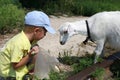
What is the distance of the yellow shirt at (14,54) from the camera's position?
12.6ft

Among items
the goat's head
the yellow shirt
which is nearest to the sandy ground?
the goat's head

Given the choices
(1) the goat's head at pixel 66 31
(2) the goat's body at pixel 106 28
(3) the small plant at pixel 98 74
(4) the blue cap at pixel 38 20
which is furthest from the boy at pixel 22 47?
(2) the goat's body at pixel 106 28

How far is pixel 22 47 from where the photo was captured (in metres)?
3.86

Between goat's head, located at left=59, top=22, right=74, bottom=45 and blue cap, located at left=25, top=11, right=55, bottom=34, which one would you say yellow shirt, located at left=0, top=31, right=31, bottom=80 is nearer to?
blue cap, located at left=25, top=11, right=55, bottom=34

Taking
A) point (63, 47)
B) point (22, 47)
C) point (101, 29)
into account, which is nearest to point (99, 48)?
point (101, 29)

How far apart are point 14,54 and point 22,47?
11 centimetres

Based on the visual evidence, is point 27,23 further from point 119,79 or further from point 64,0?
point 64,0

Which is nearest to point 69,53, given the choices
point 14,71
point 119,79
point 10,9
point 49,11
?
point 119,79

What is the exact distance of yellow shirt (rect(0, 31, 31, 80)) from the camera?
3.84 meters

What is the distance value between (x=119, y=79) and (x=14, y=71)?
2.24m

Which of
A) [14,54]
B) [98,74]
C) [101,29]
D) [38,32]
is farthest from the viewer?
[101,29]

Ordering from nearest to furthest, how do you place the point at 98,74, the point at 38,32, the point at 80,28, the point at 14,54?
the point at 14,54
the point at 38,32
the point at 98,74
the point at 80,28

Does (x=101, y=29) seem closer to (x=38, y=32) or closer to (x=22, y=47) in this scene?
(x=38, y=32)

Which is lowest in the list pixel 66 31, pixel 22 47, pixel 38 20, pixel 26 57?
pixel 66 31
